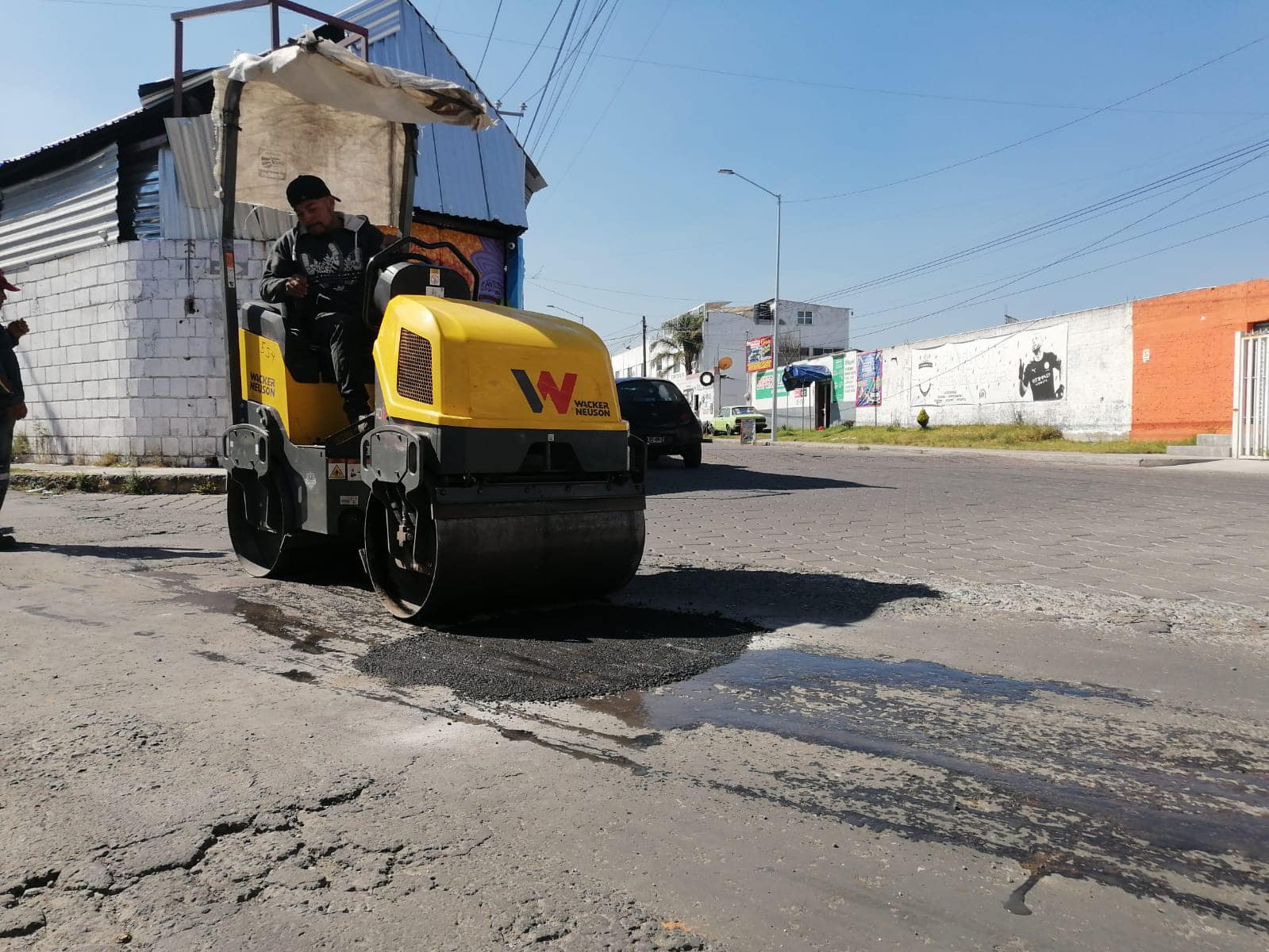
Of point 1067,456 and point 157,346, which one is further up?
point 157,346

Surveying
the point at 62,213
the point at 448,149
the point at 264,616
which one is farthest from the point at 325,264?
the point at 62,213

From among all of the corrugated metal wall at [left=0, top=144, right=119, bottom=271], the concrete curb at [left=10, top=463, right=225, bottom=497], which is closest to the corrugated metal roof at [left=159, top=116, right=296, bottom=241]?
the corrugated metal wall at [left=0, top=144, right=119, bottom=271]

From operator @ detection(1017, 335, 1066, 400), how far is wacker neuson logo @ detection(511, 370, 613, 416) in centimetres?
2529

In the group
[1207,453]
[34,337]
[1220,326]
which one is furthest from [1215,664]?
[1220,326]

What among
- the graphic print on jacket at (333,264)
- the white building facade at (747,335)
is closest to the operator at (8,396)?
the graphic print on jacket at (333,264)

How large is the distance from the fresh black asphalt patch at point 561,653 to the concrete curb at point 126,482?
7.77 metres

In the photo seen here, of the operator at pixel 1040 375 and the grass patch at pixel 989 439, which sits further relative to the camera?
the operator at pixel 1040 375

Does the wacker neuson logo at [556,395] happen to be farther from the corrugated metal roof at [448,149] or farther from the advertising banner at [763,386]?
the advertising banner at [763,386]

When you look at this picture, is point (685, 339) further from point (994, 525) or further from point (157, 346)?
point (994, 525)

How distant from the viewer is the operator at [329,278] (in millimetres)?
5008

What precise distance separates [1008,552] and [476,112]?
189 inches

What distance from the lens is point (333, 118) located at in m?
6.22

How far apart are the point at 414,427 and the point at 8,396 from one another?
455cm

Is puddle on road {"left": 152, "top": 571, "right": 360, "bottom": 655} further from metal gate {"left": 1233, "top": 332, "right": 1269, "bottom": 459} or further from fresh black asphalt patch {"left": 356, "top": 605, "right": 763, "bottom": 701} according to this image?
metal gate {"left": 1233, "top": 332, "right": 1269, "bottom": 459}
